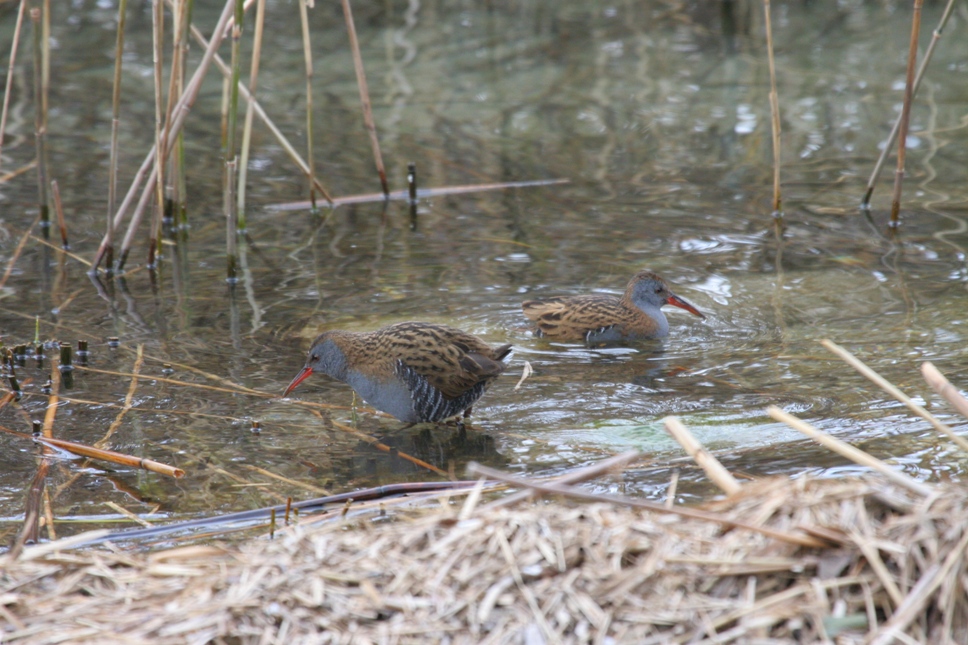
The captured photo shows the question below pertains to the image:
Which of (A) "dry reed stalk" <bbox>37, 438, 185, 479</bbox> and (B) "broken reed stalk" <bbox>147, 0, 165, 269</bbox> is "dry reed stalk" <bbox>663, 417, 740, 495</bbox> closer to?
Answer: (A) "dry reed stalk" <bbox>37, 438, 185, 479</bbox>

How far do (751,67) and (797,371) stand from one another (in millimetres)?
7666

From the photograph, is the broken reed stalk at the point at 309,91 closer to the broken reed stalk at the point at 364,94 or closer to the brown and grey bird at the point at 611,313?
the broken reed stalk at the point at 364,94

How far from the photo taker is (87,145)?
414 inches

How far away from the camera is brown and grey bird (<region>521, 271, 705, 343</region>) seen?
6.73m

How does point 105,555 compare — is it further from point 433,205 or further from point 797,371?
point 433,205

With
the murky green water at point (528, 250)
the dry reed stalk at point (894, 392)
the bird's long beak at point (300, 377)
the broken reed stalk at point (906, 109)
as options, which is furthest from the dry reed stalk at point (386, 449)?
the broken reed stalk at point (906, 109)

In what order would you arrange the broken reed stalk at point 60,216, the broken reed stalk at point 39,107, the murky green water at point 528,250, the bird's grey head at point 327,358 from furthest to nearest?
1. the broken reed stalk at point 60,216
2. the broken reed stalk at point 39,107
3. the bird's grey head at point 327,358
4. the murky green water at point 528,250

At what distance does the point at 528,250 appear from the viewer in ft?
26.7

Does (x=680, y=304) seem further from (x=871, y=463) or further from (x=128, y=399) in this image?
(x=871, y=463)

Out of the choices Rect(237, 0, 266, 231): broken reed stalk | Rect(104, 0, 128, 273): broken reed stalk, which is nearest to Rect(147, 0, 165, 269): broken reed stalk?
Rect(104, 0, 128, 273): broken reed stalk

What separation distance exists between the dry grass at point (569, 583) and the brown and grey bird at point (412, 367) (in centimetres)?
250

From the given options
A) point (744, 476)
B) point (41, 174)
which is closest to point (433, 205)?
point (41, 174)

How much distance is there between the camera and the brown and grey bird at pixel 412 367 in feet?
18.0

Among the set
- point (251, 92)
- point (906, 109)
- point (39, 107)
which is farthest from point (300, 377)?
point (906, 109)
